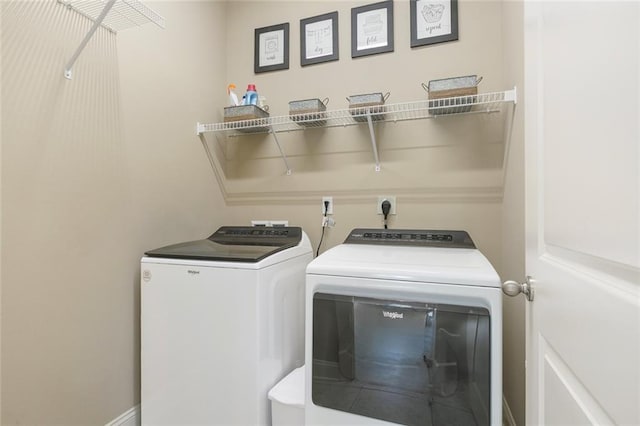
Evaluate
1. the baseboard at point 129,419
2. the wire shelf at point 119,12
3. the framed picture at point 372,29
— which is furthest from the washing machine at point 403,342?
the framed picture at point 372,29

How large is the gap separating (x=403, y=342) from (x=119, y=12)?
5.47 feet

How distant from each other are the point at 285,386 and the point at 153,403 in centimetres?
63

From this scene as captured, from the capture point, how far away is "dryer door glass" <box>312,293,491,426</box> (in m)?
0.97

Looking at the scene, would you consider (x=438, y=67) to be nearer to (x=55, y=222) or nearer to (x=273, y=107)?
(x=273, y=107)

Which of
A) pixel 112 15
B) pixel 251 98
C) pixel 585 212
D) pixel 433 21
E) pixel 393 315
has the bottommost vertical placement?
pixel 393 315

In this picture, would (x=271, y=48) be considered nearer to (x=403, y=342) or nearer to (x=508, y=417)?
(x=403, y=342)

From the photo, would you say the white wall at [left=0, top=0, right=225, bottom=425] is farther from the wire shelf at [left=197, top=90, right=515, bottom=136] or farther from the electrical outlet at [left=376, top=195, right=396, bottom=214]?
the electrical outlet at [left=376, top=195, right=396, bottom=214]

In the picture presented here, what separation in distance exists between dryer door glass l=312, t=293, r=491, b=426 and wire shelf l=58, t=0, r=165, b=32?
129 centimetres

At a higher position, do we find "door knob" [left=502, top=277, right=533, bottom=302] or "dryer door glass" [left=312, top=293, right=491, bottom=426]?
"door knob" [left=502, top=277, right=533, bottom=302]

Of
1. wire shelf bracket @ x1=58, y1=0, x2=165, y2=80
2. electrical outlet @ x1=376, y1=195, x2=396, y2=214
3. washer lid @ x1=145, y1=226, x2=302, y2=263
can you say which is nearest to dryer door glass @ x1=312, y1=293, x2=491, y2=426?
washer lid @ x1=145, y1=226, x2=302, y2=263

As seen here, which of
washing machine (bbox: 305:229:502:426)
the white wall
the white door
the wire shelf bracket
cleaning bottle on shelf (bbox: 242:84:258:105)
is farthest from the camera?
cleaning bottle on shelf (bbox: 242:84:258:105)

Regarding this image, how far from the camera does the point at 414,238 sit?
160 centimetres

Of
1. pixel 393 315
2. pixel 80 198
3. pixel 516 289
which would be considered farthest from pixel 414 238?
pixel 80 198

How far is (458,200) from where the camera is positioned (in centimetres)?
174
